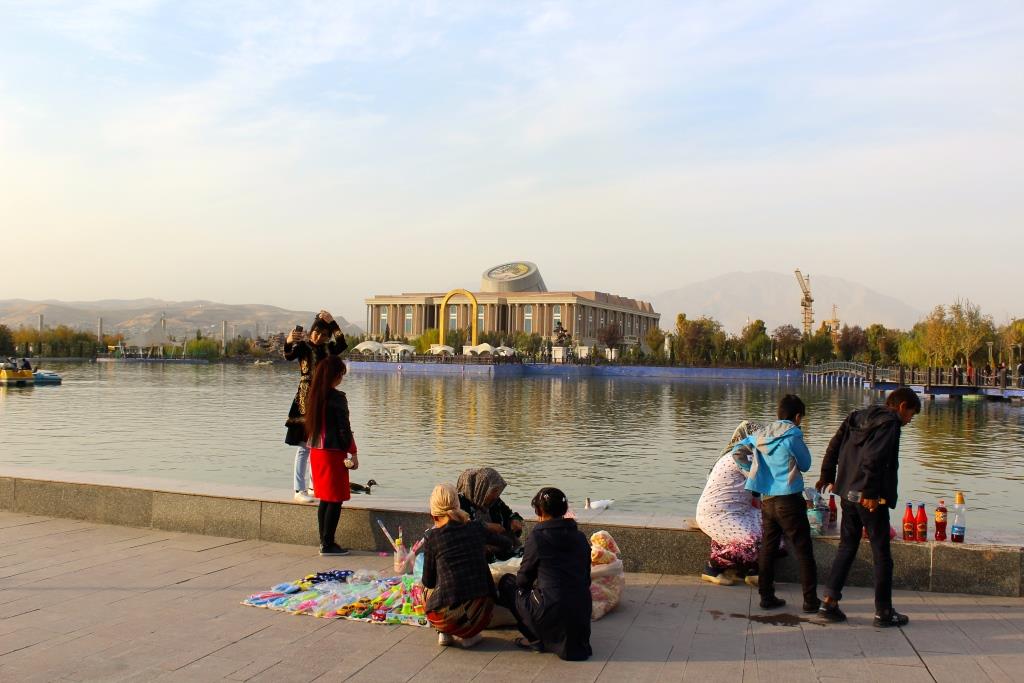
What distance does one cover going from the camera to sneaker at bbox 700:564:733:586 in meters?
6.30

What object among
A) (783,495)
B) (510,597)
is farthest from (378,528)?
(783,495)

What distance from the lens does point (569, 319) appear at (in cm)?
11788

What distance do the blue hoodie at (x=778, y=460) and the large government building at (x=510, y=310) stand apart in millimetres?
107243

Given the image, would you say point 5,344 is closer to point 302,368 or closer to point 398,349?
point 398,349

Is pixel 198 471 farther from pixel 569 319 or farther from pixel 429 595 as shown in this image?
pixel 569 319

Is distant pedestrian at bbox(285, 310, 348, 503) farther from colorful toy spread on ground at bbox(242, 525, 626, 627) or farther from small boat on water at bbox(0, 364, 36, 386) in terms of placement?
small boat on water at bbox(0, 364, 36, 386)

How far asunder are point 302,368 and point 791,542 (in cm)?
416

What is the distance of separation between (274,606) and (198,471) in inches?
451

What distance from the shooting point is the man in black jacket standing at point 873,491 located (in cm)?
536

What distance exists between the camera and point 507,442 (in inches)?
837

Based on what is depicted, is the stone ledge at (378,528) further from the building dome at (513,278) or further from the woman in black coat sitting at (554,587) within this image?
the building dome at (513,278)

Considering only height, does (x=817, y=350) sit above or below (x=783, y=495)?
above

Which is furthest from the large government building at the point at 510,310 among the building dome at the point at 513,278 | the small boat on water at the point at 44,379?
the small boat on water at the point at 44,379

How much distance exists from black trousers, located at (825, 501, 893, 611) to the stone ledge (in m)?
0.77
